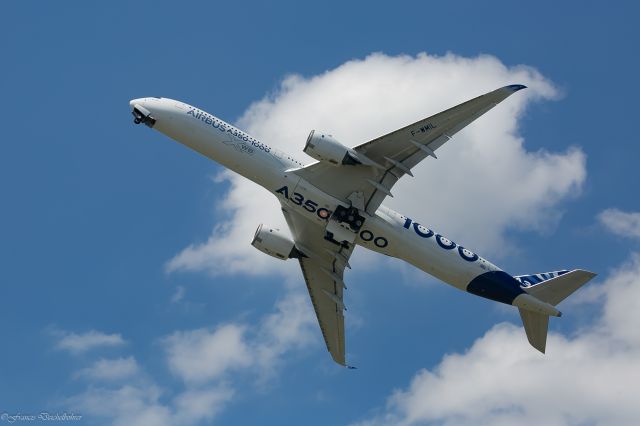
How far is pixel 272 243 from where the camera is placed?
63.7m

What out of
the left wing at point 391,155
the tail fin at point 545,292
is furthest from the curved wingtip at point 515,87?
the tail fin at point 545,292

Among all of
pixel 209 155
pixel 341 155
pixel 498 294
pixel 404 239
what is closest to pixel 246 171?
pixel 209 155

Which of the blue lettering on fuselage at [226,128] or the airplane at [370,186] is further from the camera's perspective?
the blue lettering on fuselage at [226,128]

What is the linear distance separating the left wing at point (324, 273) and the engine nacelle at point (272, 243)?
1.55 metres

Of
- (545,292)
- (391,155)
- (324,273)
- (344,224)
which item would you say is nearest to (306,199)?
(344,224)

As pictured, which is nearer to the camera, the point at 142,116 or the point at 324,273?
the point at 142,116

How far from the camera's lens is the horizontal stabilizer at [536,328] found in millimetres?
62531

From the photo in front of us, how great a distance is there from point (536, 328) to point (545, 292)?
8.30 feet

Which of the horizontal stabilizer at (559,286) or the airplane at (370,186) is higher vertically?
A: the airplane at (370,186)

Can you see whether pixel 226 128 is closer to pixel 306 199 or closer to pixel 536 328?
pixel 306 199

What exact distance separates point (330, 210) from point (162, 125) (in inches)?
464

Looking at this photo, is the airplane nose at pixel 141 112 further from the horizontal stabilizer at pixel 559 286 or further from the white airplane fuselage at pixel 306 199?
the horizontal stabilizer at pixel 559 286

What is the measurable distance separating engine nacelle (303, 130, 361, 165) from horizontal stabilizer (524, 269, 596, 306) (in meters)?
15.6

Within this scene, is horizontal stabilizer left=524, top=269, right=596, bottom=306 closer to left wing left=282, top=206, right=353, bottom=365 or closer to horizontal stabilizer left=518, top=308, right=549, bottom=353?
horizontal stabilizer left=518, top=308, right=549, bottom=353
